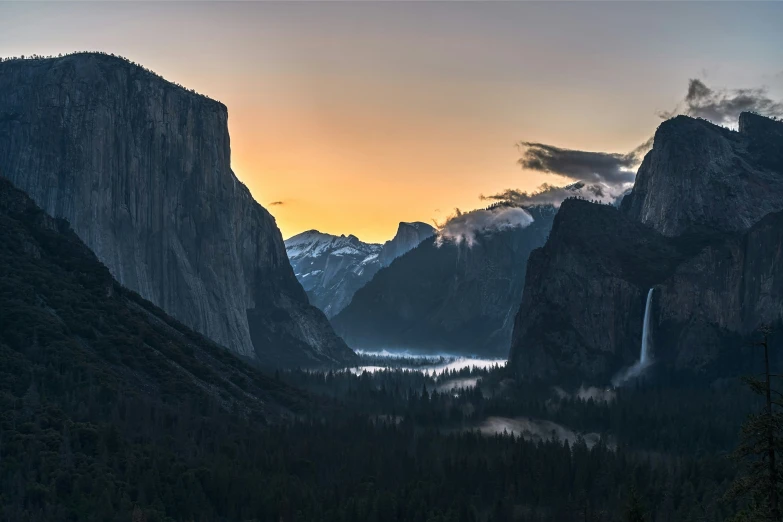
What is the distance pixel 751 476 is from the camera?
71625mm

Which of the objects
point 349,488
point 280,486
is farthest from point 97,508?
point 349,488

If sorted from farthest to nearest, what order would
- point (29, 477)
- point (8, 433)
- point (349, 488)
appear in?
1. point (349, 488)
2. point (8, 433)
3. point (29, 477)

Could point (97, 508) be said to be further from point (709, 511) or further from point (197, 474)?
point (709, 511)

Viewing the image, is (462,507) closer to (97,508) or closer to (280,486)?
(280,486)

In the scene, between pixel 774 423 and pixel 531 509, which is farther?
pixel 531 509

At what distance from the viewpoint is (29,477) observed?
6580 inches

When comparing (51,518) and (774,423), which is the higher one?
(774,423)

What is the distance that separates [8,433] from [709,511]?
371 ft

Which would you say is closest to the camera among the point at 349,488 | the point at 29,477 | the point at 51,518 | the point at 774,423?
the point at 774,423

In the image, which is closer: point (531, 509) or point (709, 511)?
point (709, 511)

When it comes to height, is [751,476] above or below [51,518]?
above

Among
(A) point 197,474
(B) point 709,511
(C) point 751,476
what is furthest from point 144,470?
(C) point 751,476

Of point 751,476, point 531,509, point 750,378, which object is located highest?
point 750,378

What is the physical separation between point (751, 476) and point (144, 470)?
130090mm
